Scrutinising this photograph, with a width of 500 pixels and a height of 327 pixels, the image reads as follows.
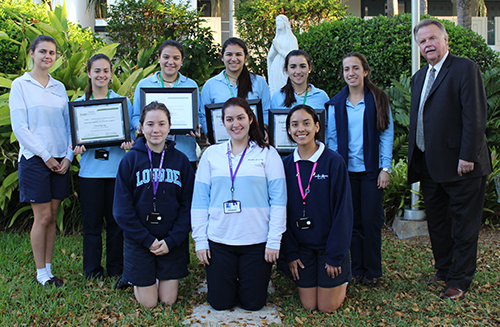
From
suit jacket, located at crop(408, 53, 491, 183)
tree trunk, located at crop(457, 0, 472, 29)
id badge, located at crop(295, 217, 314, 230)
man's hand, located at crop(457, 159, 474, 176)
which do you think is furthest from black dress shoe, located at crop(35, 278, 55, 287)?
tree trunk, located at crop(457, 0, 472, 29)

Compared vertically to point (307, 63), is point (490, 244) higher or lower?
lower

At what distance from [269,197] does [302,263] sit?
24.4 inches

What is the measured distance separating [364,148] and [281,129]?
2.60ft

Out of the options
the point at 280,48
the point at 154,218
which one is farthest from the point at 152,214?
the point at 280,48

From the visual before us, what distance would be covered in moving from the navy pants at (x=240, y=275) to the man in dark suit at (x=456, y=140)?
1.67 m

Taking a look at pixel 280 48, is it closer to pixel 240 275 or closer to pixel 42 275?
pixel 240 275

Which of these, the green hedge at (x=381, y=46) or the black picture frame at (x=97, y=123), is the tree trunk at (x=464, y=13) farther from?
the black picture frame at (x=97, y=123)

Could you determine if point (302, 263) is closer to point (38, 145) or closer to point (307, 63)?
point (307, 63)

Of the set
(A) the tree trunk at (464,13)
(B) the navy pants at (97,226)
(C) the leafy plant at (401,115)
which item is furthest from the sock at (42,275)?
(A) the tree trunk at (464,13)

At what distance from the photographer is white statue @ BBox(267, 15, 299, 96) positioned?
26.8 feet

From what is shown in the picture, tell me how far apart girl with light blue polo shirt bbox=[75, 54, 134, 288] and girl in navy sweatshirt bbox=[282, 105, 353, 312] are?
1.67 metres

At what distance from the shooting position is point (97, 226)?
13.9 feet

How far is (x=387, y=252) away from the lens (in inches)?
205

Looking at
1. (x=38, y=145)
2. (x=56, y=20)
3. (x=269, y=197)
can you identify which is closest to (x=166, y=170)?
(x=269, y=197)
